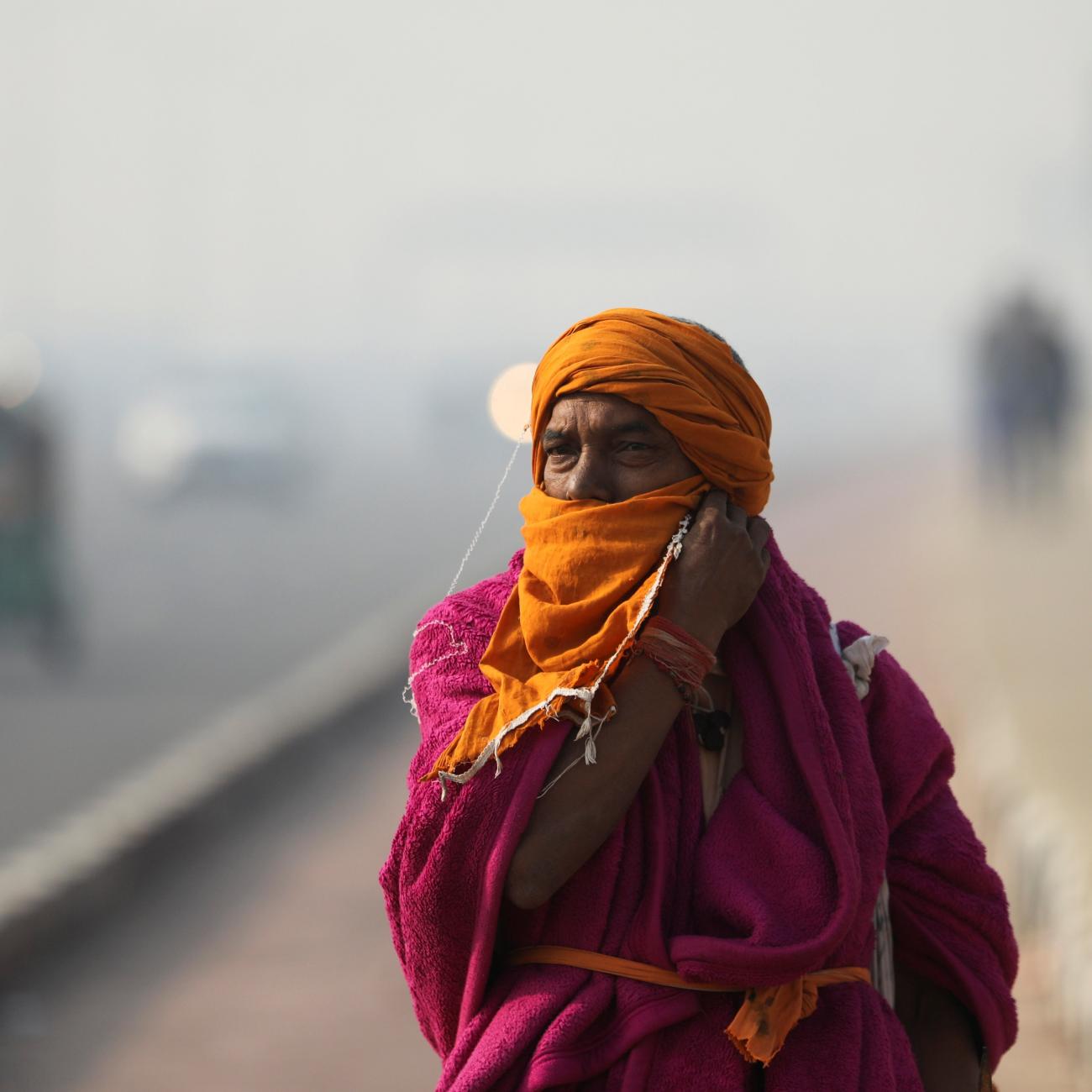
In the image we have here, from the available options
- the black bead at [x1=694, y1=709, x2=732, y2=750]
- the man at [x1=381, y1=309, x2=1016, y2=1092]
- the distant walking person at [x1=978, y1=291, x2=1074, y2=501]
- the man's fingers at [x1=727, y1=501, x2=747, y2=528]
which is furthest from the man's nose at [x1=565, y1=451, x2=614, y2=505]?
the distant walking person at [x1=978, y1=291, x2=1074, y2=501]

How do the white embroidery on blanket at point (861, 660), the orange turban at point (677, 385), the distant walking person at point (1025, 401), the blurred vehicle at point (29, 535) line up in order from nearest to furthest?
the orange turban at point (677, 385)
the white embroidery on blanket at point (861, 660)
the blurred vehicle at point (29, 535)
the distant walking person at point (1025, 401)

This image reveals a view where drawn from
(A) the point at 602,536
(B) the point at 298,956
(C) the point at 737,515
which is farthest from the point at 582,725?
(B) the point at 298,956

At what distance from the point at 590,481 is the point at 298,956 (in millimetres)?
5106

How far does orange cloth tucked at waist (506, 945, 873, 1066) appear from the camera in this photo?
6.82 feet

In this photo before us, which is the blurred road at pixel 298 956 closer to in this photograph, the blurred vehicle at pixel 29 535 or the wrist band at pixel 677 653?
the blurred vehicle at pixel 29 535

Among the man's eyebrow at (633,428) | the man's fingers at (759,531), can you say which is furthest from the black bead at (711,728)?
the man's eyebrow at (633,428)

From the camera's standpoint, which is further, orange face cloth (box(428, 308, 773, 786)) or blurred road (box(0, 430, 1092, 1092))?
blurred road (box(0, 430, 1092, 1092))

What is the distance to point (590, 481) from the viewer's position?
7.29 ft

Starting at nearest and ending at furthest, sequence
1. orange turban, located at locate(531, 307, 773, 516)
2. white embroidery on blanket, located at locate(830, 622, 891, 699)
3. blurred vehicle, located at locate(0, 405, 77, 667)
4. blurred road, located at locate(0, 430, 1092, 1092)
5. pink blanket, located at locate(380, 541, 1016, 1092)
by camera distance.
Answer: pink blanket, located at locate(380, 541, 1016, 1092), orange turban, located at locate(531, 307, 773, 516), white embroidery on blanket, located at locate(830, 622, 891, 699), blurred road, located at locate(0, 430, 1092, 1092), blurred vehicle, located at locate(0, 405, 77, 667)

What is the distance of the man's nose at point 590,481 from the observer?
2219 millimetres

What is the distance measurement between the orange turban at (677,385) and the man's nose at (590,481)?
89 millimetres

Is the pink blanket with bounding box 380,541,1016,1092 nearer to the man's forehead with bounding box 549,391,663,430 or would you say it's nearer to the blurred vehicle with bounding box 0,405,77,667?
the man's forehead with bounding box 549,391,663,430

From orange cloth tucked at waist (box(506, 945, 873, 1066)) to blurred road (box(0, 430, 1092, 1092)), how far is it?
3689 mm

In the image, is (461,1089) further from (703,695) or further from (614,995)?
(703,695)
